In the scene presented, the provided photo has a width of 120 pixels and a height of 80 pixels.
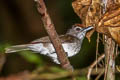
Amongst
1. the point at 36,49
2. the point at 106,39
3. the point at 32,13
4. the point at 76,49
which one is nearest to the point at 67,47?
the point at 76,49

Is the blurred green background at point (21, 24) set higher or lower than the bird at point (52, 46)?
lower

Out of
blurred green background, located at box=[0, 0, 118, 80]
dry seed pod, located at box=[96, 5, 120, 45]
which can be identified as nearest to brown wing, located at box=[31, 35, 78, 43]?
dry seed pod, located at box=[96, 5, 120, 45]

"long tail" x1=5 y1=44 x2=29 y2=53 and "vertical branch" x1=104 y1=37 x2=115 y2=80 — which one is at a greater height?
"vertical branch" x1=104 y1=37 x2=115 y2=80

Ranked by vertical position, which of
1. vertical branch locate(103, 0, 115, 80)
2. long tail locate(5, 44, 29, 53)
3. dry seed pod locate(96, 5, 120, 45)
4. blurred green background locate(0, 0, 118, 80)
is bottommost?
blurred green background locate(0, 0, 118, 80)

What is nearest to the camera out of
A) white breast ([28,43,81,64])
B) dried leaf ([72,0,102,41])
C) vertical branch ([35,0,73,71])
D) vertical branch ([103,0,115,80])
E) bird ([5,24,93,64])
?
vertical branch ([35,0,73,71])

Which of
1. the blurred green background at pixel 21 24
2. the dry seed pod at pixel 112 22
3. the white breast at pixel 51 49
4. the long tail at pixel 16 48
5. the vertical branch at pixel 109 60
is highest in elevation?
the dry seed pod at pixel 112 22

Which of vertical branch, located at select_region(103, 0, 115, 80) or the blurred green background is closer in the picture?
vertical branch, located at select_region(103, 0, 115, 80)

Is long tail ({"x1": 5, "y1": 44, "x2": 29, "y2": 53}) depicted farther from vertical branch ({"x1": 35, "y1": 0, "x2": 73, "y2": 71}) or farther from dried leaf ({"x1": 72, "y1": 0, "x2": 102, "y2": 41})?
dried leaf ({"x1": 72, "y1": 0, "x2": 102, "y2": 41})

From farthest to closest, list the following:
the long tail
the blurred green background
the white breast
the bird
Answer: the blurred green background < the white breast < the bird < the long tail

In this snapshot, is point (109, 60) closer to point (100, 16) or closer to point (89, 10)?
point (100, 16)

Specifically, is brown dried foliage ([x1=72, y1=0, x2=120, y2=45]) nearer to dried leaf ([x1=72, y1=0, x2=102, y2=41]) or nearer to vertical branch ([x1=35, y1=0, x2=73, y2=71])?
dried leaf ([x1=72, y1=0, x2=102, y2=41])

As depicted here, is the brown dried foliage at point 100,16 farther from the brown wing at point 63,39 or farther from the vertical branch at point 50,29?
the brown wing at point 63,39

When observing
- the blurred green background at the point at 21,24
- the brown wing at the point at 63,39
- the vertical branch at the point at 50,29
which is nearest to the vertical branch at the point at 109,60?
the vertical branch at the point at 50,29

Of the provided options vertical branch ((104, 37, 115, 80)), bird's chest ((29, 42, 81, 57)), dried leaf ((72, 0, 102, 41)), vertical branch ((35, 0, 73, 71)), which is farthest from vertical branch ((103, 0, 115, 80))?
bird's chest ((29, 42, 81, 57))
